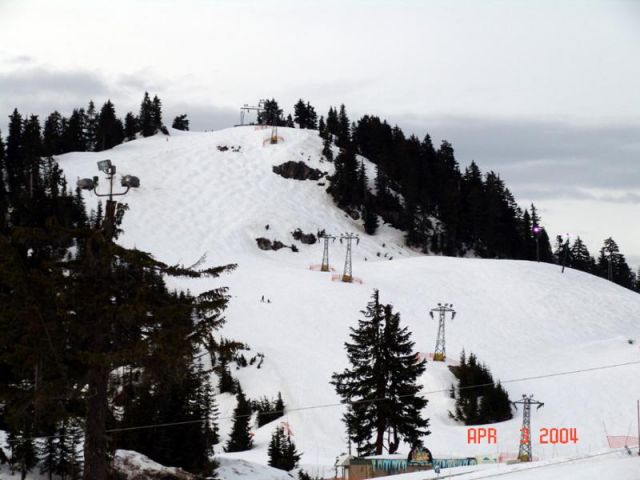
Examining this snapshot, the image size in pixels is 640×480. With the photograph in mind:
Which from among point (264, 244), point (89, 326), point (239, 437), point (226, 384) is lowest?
point (239, 437)

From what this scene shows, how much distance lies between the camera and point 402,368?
119 feet

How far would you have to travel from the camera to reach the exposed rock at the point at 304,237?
90500 millimetres

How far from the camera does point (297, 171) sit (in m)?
109

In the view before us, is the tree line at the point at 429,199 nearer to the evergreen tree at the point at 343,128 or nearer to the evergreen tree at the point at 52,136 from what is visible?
the evergreen tree at the point at 343,128

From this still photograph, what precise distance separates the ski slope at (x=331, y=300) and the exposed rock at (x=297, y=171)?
4.35 feet

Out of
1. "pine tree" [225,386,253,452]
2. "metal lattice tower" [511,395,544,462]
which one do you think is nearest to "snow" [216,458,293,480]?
"pine tree" [225,386,253,452]

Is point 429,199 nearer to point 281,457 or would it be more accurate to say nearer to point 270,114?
point 270,114

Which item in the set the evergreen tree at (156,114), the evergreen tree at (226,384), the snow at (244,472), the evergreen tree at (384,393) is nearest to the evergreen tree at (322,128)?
A: the evergreen tree at (156,114)

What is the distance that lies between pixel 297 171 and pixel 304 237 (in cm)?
2071

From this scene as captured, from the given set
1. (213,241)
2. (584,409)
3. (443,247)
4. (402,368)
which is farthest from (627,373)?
(443,247)

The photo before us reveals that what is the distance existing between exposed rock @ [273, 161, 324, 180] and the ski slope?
4.35 feet

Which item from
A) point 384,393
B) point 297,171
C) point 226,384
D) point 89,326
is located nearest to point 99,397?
point 89,326

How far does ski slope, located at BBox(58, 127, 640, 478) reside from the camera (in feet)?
144

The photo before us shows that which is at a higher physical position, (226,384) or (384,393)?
(384,393)
